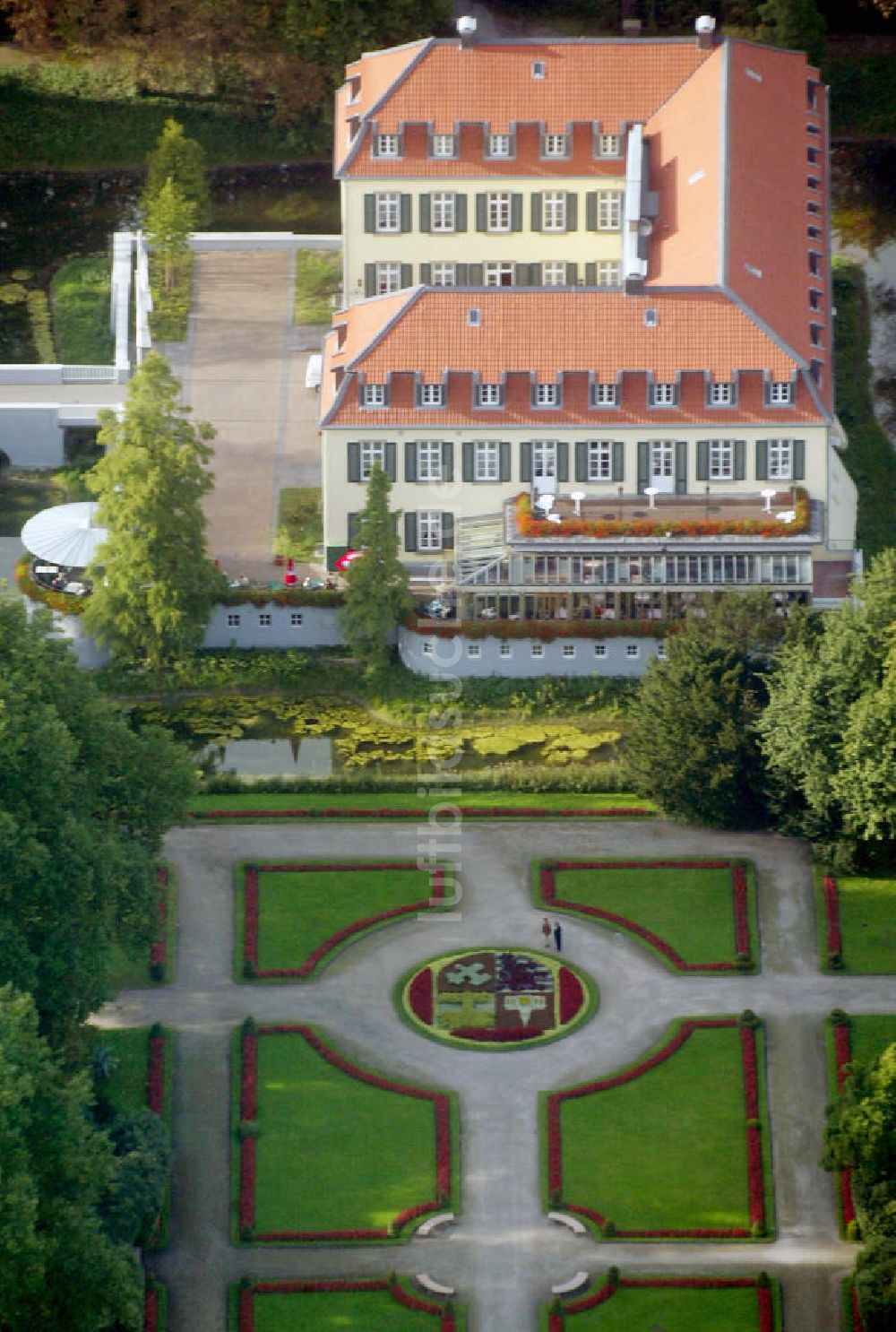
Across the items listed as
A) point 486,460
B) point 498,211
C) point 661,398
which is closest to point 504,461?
point 486,460

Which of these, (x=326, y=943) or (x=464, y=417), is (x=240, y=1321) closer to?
(x=326, y=943)

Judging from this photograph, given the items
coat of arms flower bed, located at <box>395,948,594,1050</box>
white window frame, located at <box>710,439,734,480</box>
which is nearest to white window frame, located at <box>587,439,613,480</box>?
white window frame, located at <box>710,439,734,480</box>

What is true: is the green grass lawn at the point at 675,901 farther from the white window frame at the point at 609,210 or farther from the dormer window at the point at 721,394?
the white window frame at the point at 609,210

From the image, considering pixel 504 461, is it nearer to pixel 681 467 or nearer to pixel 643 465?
pixel 643 465

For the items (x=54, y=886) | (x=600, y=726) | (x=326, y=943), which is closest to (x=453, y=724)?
(x=600, y=726)

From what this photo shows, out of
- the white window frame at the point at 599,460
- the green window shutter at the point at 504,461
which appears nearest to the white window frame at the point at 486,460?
the green window shutter at the point at 504,461

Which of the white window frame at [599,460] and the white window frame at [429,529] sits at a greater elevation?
the white window frame at [599,460]
